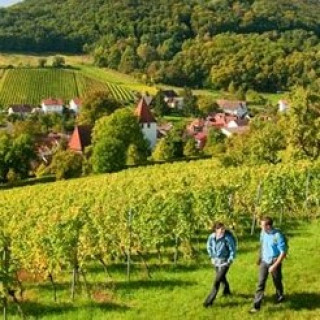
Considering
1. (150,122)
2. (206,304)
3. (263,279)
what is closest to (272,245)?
(263,279)

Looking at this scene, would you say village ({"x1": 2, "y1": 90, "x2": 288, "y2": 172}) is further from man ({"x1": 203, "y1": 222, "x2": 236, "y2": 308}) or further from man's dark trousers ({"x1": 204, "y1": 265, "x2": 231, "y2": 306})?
man ({"x1": 203, "y1": 222, "x2": 236, "y2": 308})

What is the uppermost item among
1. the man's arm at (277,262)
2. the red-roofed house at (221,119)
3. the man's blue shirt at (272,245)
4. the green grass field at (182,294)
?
the red-roofed house at (221,119)

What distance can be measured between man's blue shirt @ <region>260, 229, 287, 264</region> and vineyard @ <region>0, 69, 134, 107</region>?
95.9 metres

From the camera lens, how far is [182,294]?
44.9 feet

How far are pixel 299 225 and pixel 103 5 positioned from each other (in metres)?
178

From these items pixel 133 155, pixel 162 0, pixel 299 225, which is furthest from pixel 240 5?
pixel 299 225

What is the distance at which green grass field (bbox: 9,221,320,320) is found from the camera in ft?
40.5

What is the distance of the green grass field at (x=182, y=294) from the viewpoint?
12352mm

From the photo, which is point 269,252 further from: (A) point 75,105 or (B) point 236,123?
(A) point 75,105

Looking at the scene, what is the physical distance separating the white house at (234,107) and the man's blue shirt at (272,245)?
293 ft

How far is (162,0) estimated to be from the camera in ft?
632

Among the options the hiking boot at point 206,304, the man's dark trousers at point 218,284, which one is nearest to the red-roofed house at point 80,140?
the man's dark trousers at point 218,284

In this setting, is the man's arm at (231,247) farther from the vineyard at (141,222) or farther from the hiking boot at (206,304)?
the vineyard at (141,222)

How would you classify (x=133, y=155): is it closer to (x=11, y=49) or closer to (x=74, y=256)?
(x=74, y=256)
